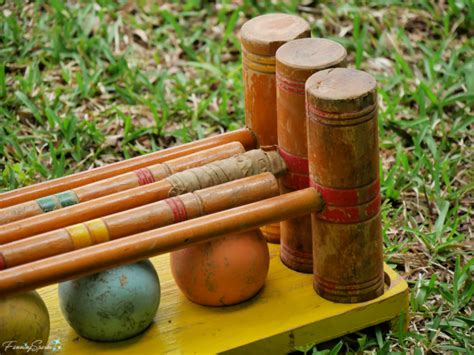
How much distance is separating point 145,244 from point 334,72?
65 centimetres

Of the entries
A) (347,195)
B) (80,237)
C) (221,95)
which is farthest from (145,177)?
(221,95)

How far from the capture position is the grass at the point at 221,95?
3.16 meters

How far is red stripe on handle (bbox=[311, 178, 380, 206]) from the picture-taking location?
2506 millimetres

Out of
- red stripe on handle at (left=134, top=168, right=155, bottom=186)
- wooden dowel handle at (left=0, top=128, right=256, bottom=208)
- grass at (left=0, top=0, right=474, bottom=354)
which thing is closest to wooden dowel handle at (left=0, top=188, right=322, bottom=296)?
red stripe on handle at (left=134, top=168, right=155, bottom=186)

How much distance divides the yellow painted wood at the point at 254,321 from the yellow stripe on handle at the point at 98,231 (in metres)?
0.31

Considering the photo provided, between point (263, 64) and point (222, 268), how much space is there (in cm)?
58

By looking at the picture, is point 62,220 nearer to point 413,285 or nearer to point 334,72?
point 334,72

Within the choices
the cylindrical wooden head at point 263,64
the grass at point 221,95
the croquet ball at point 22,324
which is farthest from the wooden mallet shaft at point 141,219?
the grass at point 221,95

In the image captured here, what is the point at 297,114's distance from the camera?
8.55ft

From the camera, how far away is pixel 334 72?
2516 millimetres

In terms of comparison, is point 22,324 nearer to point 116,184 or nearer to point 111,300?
point 111,300

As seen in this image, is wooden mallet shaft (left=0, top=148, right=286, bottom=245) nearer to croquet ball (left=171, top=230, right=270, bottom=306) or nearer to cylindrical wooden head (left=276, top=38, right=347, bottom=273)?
cylindrical wooden head (left=276, top=38, right=347, bottom=273)

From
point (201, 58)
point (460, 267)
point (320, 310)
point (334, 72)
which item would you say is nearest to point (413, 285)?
point (460, 267)

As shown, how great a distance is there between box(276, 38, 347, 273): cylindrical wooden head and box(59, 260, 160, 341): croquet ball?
45 centimetres
